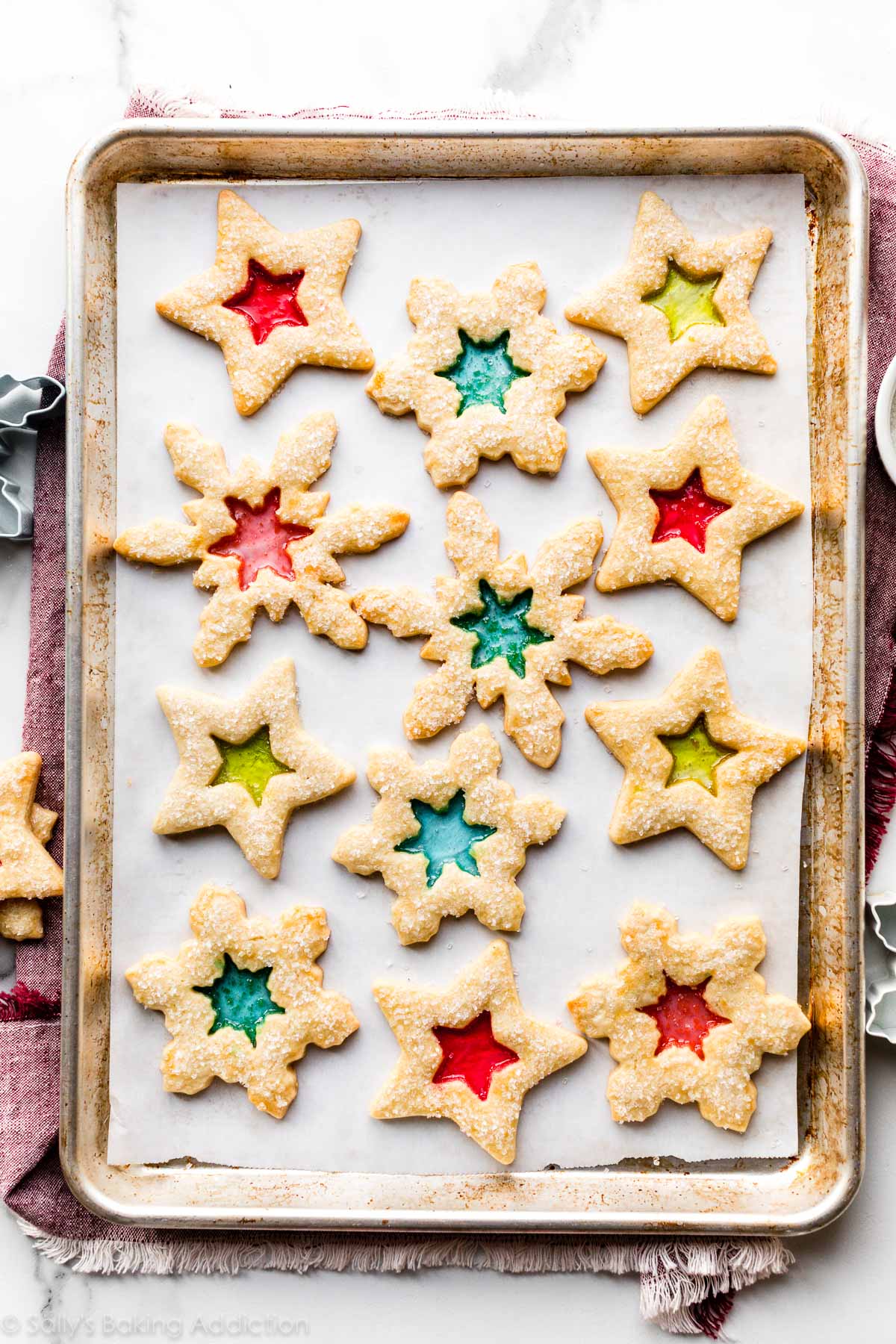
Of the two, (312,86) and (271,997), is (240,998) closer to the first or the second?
(271,997)

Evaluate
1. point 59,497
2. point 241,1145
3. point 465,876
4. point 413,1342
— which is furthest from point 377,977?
point 59,497

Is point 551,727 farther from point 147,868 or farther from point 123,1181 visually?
point 123,1181

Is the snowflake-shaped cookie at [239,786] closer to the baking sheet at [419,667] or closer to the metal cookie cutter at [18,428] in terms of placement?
the baking sheet at [419,667]

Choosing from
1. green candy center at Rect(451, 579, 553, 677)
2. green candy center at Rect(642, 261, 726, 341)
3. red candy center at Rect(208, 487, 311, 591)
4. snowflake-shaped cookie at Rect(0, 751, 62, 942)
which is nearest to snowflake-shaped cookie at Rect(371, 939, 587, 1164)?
green candy center at Rect(451, 579, 553, 677)

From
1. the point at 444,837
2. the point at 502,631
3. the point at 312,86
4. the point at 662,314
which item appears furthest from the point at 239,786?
the point at 312,86

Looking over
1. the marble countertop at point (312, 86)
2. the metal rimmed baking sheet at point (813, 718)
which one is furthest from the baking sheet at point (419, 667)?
the marble countertop at point (312, 86)

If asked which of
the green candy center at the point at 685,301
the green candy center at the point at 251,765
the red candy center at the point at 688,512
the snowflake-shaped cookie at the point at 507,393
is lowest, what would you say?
the green candy center at the point at 251,765
